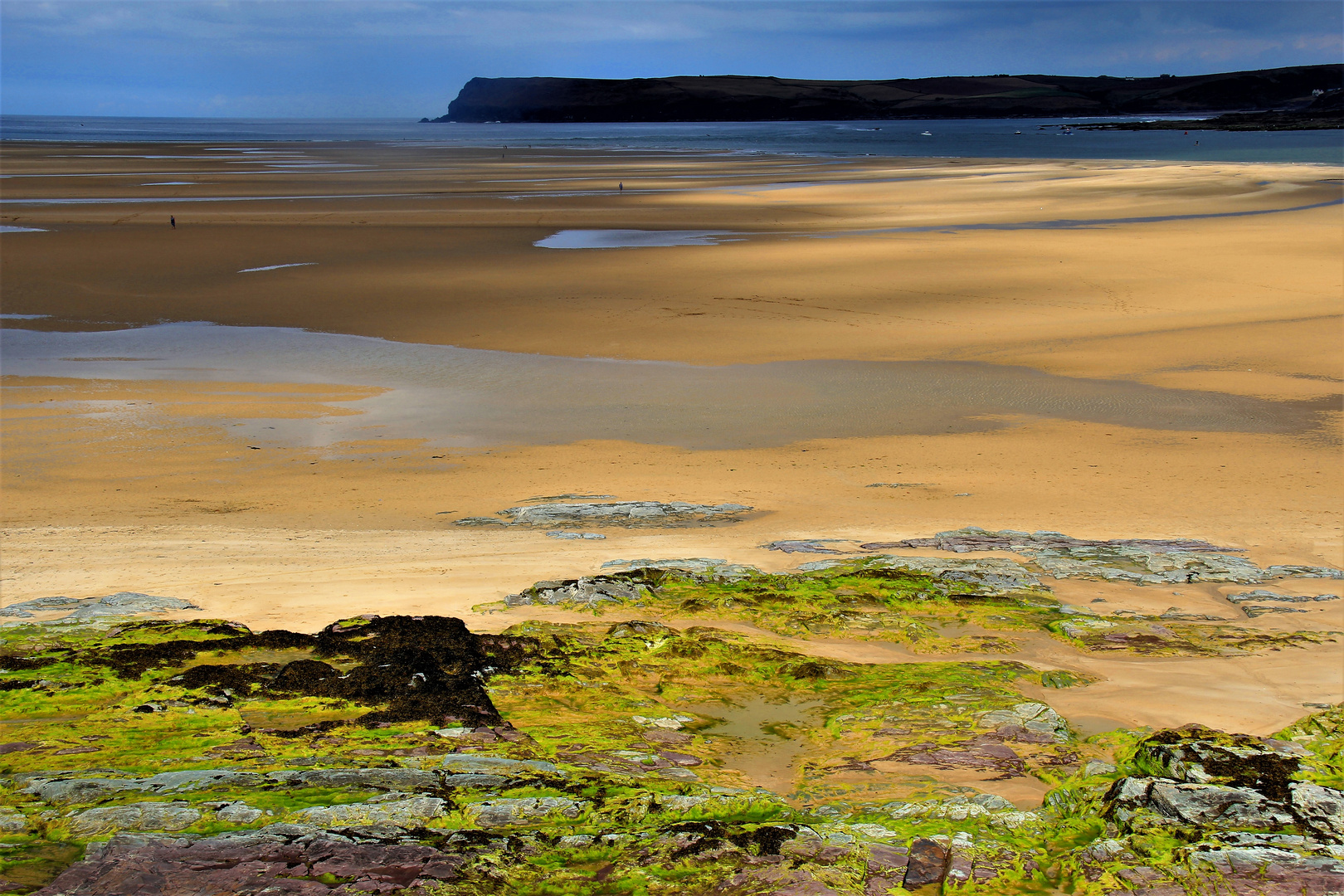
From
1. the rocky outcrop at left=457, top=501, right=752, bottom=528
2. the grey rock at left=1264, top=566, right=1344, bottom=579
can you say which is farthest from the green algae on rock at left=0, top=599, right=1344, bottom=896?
the rocky outcrop at left=457, top=501, right=752, bottom=528

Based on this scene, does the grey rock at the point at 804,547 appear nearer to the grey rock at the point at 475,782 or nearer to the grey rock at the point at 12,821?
the grey rock at the point at 475,782

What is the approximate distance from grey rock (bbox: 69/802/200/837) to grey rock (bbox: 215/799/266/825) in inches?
2.8

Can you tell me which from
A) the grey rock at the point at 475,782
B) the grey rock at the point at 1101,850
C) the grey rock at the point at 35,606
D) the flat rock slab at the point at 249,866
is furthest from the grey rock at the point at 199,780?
the grey rock at the point at 1101,850

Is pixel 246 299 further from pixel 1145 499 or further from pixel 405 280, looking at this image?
pixel 1145 499

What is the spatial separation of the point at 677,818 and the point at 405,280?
15.1m

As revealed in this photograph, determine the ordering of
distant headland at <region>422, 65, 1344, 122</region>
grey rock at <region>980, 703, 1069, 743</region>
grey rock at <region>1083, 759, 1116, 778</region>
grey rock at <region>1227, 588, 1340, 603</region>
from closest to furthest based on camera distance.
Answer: grey rock at <region>1083, 759, 1116, 778</region> → grey rock at <region>980, 703, 1069, 743</region> → grey rock at <region>1227, 588, 1340, 603</region> → distant headland at <region>422, 65, 1344, 122</region>

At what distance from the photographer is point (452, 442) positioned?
933cm

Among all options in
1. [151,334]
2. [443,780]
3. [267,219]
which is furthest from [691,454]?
[267,219]

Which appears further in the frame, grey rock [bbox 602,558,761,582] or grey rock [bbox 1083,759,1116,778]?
grey rock [bbox 602,558,761,582]

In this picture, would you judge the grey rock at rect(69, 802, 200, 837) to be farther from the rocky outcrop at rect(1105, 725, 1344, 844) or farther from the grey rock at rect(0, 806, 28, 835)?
the rocky outcrop at rect(1105, 725, 1344, 844)

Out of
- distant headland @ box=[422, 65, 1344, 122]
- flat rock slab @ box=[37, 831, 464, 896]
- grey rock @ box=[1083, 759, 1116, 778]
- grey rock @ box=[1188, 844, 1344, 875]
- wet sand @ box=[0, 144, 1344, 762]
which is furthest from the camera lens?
distant headland @ box=[422, 65, 1344, 122]

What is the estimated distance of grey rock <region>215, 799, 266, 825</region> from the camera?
125 inches

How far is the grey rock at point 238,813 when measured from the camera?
Result: 3.17 m

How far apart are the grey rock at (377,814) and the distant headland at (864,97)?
162 meters
